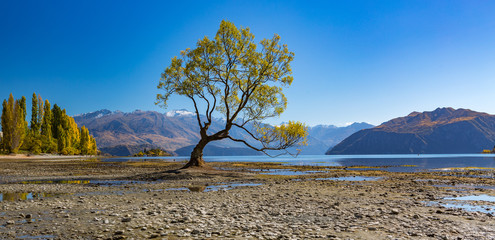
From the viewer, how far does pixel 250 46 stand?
4031cm

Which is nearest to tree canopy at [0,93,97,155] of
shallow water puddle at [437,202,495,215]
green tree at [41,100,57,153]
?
green tree at [41,100,57,153]

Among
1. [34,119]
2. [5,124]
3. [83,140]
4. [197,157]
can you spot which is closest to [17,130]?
[5,124]

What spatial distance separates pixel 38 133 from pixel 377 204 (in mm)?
164736

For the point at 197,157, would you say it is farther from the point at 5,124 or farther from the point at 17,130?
the point at 5,124

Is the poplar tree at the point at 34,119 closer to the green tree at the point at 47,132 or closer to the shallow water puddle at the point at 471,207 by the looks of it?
the green tree at the point at 47,132

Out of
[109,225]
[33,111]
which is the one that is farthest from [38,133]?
[109,225]

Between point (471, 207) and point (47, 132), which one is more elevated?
point (47, 132)

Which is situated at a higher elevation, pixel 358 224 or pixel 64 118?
pixel 64 118

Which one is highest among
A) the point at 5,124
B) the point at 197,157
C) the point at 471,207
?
the point at 5,124

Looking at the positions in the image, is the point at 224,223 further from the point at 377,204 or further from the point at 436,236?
the point at 377,204

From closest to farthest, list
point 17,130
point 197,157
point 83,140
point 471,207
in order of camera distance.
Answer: point 471,207 < point 197,157 < point 17,130 < point 83,140

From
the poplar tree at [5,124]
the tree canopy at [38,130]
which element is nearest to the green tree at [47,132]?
the tree canopy at [38,130]

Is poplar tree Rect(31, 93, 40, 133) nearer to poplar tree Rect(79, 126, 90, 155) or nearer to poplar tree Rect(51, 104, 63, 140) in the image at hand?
poplar tree Rect(51, 104, 63, 140)

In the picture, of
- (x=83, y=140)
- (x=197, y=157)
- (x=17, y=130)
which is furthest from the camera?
(x=83, y=140)
